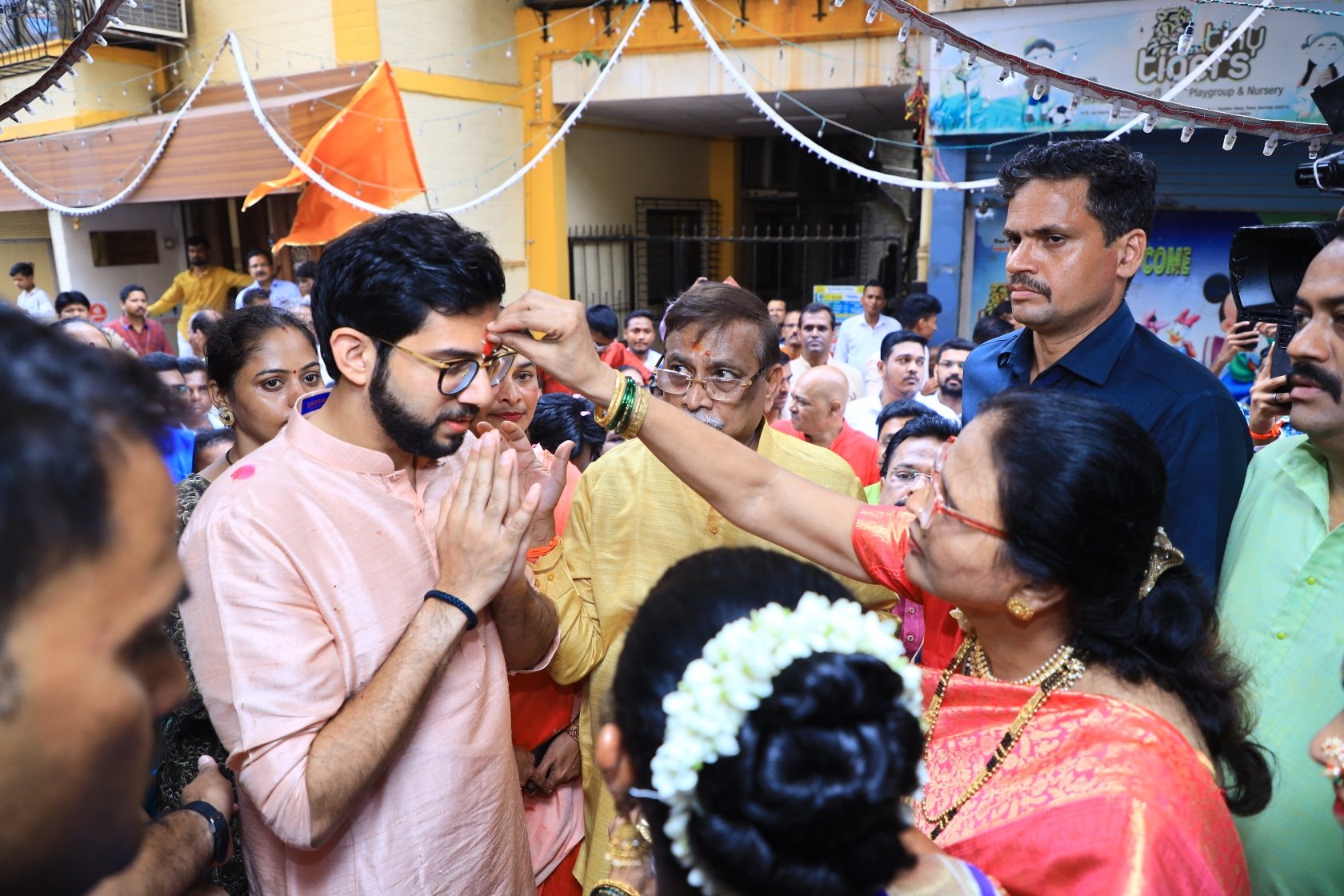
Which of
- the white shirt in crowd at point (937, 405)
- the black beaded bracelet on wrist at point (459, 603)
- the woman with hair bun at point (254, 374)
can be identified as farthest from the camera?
the white shirt in crowd at point (937, 405)

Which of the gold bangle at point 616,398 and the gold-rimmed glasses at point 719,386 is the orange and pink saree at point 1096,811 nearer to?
the gold bangle at point 616,398

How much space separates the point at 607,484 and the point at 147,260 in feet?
47.0

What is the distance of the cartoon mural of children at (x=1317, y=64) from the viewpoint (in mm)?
7438

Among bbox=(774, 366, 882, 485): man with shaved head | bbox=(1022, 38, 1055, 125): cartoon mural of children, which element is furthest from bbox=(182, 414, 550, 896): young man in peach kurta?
bbox=(1022, 38, 1055, 125): cartoon mural of children

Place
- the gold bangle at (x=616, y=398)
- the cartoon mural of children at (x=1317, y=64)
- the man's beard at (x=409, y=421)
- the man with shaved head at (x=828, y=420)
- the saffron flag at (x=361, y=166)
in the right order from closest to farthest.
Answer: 1. the man's beard at (x=409, y=421)
2. the gold bangle at (x=616, y=398)
3. the man with shaved head at (x=828, y=420)
4. the cartoon mural of children at (x=1317, y=64)
5. the saffron flag at (x=361, y=166)

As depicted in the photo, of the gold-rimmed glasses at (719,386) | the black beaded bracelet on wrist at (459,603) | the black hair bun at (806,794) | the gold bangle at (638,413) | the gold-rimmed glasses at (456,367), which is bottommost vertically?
the black beaded bracelet on wrist at (459,603)

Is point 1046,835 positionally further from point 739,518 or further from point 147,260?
point 147,260

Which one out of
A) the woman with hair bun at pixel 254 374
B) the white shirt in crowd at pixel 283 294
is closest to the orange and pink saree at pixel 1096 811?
the woman with hair bun at pixel 254 374

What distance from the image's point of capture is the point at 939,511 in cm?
165

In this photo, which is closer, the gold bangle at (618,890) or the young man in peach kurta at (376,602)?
the gold bangle at (618,890)

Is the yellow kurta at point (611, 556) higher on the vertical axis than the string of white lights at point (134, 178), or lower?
lower

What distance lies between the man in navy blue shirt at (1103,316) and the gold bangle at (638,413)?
1.23 m

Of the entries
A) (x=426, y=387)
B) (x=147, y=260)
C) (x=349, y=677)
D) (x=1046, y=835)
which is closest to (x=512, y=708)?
(x=349, y=677)

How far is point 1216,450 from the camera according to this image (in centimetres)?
218
